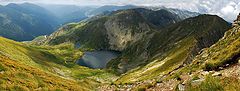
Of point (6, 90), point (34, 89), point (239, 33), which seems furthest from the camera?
point (239, 33)

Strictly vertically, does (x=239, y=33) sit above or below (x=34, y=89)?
above

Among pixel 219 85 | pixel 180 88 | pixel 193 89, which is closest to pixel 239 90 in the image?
pixel 219 85

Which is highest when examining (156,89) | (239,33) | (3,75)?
(239,33)

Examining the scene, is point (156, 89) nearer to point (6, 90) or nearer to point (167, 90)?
point (167, 90)

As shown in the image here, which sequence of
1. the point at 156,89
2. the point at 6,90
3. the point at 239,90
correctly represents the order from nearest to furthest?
the point at 239,90
the point at 6,90
the point at 156,89

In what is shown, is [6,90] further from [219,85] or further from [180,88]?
[219,85]

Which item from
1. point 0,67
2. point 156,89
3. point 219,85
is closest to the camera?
point 219,85

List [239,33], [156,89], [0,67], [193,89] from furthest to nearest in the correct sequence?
1. [239,33]
2. [156,89]
3. [0,67]
4. [193,89]

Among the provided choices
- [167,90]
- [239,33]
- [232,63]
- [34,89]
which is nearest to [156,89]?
[167,90]

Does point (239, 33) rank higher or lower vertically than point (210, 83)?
higher

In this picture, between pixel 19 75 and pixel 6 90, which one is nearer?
pixel 6 90
